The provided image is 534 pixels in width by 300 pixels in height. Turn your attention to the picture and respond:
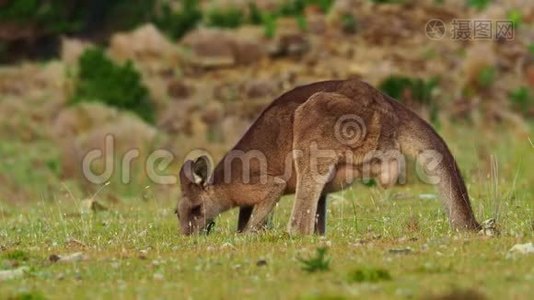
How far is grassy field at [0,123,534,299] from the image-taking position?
984 cm

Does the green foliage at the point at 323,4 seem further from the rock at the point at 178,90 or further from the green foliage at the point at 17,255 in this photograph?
the green foliage at the point at 17,255

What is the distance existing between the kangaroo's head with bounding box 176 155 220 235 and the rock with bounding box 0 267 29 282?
13.1ft

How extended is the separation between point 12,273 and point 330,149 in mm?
4162

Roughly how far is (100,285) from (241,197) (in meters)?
4.75

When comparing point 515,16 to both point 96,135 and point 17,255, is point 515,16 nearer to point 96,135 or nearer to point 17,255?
point 96,135

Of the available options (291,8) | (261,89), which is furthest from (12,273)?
(291,8)

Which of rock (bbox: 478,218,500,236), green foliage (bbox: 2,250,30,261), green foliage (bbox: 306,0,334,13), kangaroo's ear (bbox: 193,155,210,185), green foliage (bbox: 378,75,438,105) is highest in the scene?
green foliage (bbox: 306,0,334,13)

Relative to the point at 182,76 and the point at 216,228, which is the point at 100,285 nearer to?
the point at 216,228

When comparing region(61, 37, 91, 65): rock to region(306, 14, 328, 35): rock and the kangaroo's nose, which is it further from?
the kangaroo's nose

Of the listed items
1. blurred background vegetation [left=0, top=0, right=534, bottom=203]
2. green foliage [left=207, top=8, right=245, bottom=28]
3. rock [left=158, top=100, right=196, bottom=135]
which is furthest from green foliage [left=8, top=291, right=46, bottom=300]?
green foliage [left=207, top=8, right=245, bottom=28]

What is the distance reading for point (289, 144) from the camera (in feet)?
47.8

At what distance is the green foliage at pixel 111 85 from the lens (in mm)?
38062

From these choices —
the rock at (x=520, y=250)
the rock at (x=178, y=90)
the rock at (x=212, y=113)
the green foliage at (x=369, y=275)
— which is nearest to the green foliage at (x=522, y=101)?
the rock at (x=212, y=113)

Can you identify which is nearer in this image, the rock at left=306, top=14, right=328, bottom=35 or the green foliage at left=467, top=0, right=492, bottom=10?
the rock at left=306, top=14, right=328, bottom=35
